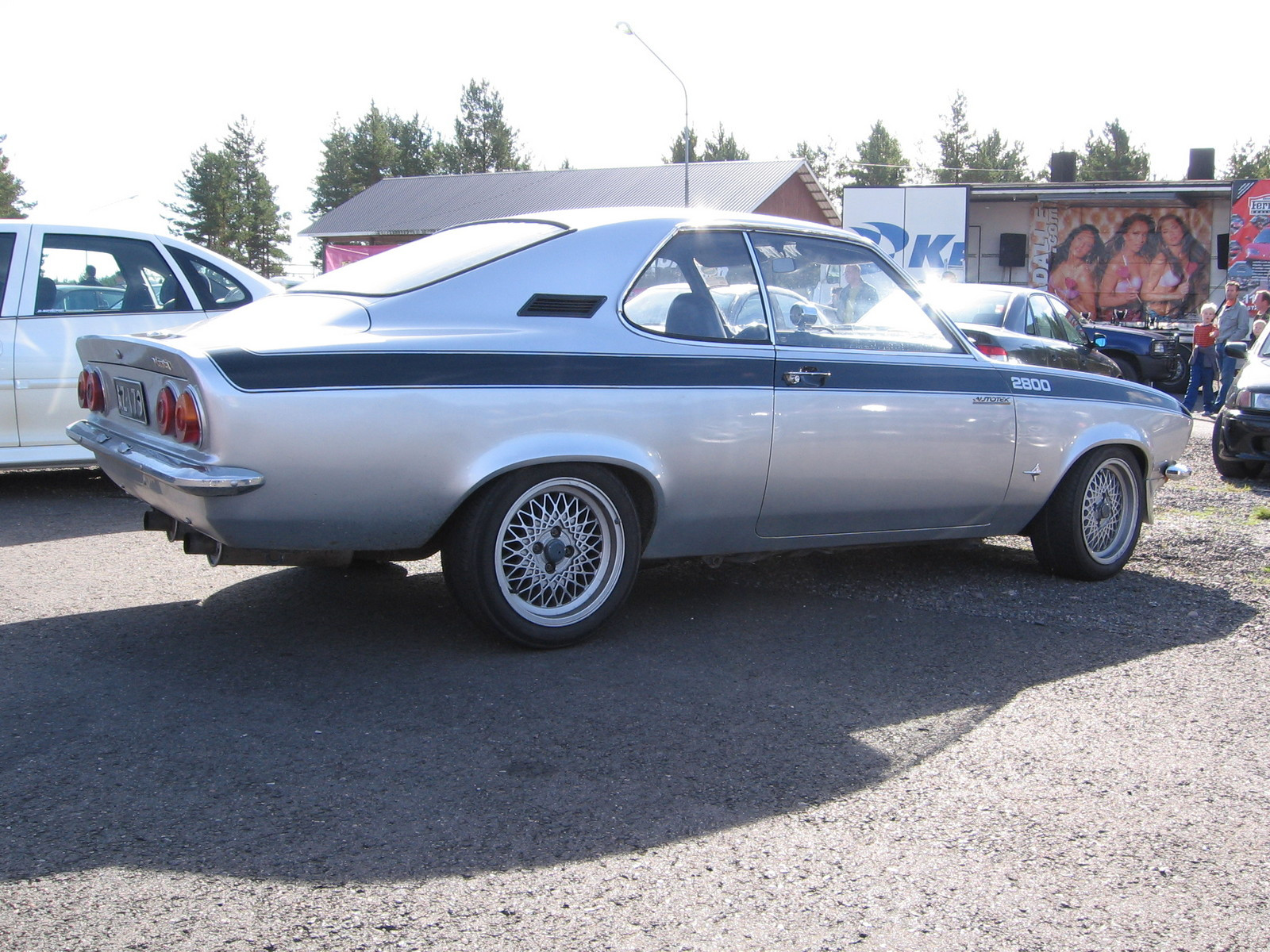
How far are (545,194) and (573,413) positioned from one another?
5154cm

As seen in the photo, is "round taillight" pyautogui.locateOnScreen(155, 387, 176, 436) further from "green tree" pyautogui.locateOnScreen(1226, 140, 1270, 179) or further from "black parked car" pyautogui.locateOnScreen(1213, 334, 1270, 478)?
"green tree" pyautogui.locateOnScreen(1226, 140, 1270, 179)

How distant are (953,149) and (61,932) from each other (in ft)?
339

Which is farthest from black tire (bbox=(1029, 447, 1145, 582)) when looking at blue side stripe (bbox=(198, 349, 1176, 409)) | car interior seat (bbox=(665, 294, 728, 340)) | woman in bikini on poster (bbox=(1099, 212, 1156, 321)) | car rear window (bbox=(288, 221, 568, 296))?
woman in bikini on poster (bbox=(1099, 212, 1156, 321))

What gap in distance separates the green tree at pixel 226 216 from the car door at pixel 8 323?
74167 millimetres

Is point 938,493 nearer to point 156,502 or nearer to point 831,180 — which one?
point 156,502

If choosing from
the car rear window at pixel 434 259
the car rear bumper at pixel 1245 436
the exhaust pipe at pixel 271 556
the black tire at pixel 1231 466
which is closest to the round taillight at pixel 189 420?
the exhaust pipe at pixel 271 556

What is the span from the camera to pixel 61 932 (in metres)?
2.32

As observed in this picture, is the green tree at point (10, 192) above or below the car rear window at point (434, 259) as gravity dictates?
above

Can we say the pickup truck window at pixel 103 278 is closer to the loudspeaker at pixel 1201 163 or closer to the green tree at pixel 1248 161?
the loudspeaker at pixel 1201 163

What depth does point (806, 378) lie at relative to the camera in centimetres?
461

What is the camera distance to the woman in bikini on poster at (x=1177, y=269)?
29.1 metres

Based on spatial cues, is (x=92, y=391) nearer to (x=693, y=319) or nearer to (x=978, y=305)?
(x=693, y=319)

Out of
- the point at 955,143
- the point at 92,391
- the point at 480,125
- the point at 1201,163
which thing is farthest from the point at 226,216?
the point at 92,391

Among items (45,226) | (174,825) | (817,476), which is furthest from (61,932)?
(45,226)
